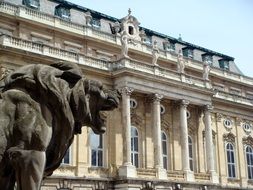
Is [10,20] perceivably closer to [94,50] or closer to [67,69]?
[94,50]

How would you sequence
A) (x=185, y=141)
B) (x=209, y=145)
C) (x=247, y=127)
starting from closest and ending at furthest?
(x=185, y=141) < (x=209, y=145) < (x=247, y=127)

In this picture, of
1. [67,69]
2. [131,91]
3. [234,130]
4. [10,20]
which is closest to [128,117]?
[131,91]

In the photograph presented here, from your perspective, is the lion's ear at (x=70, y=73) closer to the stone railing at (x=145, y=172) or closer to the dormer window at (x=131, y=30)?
the stone railing at (x=145, y=172)

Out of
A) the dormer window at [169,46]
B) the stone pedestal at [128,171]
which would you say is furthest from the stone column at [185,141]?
the dormer window at [169,46]

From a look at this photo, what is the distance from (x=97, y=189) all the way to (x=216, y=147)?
40.9 ft

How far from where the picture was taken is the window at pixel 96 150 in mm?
29797

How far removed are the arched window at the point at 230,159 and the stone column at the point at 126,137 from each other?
11791mm

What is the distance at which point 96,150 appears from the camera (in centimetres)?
3008

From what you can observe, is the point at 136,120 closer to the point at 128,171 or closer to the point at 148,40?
the point at 128,171

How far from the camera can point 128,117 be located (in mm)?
29703

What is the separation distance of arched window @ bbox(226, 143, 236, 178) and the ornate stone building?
0.08 meters

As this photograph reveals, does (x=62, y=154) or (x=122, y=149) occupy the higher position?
(x=122, y=149)

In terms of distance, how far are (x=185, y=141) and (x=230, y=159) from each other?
7322 mm

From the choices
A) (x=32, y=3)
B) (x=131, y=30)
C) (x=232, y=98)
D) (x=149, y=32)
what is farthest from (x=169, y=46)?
(x=32, y=3)
